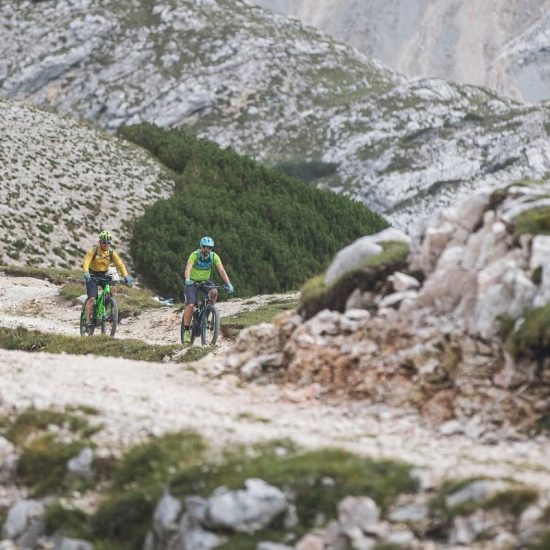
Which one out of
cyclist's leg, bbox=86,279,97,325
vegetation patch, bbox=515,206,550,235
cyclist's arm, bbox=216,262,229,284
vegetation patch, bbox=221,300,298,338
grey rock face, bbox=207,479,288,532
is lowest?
vegetation patch, bbox=221,300,298,338

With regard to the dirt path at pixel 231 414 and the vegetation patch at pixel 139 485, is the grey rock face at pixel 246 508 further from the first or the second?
the dirt path at pixel 231 414

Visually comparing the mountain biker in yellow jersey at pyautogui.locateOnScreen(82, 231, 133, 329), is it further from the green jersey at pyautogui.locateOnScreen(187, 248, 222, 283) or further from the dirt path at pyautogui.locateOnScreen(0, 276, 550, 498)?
the dirt path at pyautogui.locateOnScreen(0, 276, 550, 498)

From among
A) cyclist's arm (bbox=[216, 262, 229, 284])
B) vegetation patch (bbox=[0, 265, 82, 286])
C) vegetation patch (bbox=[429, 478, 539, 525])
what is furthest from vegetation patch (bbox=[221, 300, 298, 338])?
vegetation patch (bbox=[429, 478, 539, 525])

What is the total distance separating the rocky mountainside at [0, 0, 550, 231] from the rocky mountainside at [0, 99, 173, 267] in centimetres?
8486

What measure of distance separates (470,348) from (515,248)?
179 cm

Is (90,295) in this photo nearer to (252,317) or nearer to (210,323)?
(210,323)

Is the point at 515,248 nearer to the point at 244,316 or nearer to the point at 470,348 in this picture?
the point at 470,348

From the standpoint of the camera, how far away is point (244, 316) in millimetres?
37562

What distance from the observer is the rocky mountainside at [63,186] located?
6612 cm

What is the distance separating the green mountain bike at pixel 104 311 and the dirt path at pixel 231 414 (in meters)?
7.84

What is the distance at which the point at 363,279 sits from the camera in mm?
15945

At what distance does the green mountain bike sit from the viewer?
2583cm

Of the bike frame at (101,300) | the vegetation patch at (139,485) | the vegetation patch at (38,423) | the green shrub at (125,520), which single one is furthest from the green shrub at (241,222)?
the green shrub at (125,520)

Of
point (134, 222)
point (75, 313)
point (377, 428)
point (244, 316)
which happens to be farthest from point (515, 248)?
point (134, 222)
